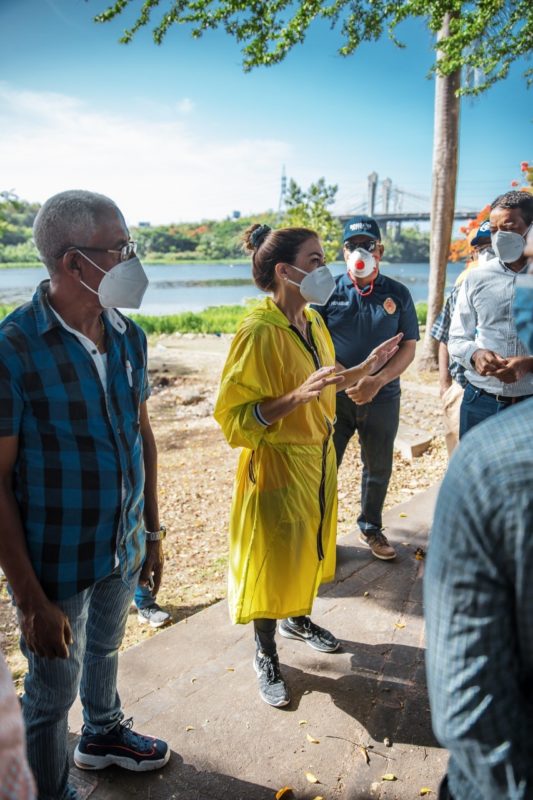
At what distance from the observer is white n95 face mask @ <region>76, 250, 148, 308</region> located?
1.90m

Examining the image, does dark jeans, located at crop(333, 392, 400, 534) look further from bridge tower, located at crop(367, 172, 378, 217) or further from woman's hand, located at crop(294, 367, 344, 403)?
bridge tower, located at crop(367, 172, 378, 217)

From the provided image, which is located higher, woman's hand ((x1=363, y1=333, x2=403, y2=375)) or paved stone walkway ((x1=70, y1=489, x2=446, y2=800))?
woman's hand ((x1=363, y1=333, x2=403, y2=375))

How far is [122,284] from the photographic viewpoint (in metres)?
1.97

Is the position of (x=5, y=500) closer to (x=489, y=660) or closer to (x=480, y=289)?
(x=489, y=660)

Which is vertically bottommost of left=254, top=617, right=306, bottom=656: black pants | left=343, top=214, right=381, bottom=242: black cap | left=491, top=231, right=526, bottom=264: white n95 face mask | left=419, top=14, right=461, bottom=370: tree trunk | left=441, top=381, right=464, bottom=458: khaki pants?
left=254, top=617, right=306, bottom=656: black pants

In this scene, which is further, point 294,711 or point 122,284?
point 294,711

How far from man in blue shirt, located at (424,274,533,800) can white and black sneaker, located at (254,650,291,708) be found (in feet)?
5.84

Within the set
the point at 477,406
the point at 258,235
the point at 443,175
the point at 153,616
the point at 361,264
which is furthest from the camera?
the point at 443,175

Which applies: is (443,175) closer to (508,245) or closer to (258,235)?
(508,245)

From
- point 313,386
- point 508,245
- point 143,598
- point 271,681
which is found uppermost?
point 508,245

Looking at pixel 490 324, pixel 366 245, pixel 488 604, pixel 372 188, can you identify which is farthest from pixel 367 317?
pixel 372 188

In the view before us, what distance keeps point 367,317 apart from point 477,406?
87 centimetres

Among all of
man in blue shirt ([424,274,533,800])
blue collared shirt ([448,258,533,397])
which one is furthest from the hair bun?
man in blue shirt ([424,274,533,800])

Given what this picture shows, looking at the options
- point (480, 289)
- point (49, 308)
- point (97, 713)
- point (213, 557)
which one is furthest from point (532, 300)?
point (213, 557)
